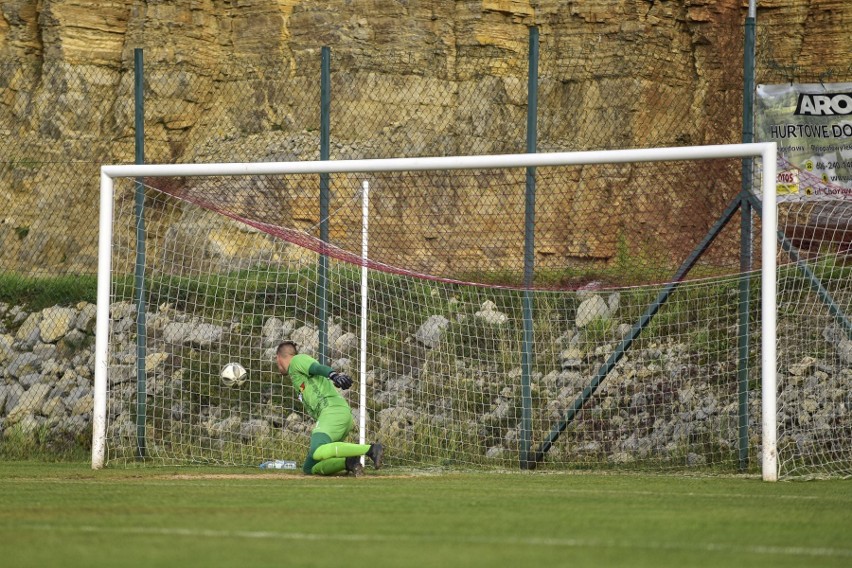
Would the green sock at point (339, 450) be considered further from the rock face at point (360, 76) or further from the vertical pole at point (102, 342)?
the rock face at point (360, 76)

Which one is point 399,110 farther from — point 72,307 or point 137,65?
point 137,65

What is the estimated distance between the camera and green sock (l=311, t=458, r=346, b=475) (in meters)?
10.5

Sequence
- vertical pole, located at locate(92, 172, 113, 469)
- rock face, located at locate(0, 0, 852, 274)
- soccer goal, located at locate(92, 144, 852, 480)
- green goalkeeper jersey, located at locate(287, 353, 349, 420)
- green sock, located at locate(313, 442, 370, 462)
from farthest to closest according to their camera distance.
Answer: rock face, located at locate(0, 0, 852, 274)
vertical pole, located at locate(92, 172, 113, 469)
soccer goal, located at locate(92, 144, 852, 480)
green goalkeeper jersey, located at locate(287, 353, 349, 420)
green sock, located at locate(313, 442, 370, 462)

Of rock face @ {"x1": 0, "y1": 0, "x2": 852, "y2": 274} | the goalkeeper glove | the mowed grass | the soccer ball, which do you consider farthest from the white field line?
rock face @ {"x1": 0, "y1": 0, "x2": 852, "y2": 274}

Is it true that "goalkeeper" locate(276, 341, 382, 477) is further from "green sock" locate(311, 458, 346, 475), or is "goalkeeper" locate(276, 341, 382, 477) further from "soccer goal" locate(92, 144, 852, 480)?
"soccer goal" locate(92, 144, 852, 480)

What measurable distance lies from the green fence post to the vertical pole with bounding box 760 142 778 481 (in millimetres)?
896

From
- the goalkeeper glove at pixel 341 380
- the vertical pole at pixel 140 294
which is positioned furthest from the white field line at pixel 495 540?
the vertical pole at pixel 140 294

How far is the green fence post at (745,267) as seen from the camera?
437 inches

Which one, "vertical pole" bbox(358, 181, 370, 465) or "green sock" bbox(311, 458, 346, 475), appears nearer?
"green sock" bbox(311, 458, 346, 475)

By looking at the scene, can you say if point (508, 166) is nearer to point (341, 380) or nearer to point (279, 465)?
point (341, 380)

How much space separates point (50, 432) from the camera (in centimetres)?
1369

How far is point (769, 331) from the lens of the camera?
396 inches

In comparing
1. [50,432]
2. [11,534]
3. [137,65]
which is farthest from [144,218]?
[11,534]

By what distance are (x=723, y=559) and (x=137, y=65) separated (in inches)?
341
